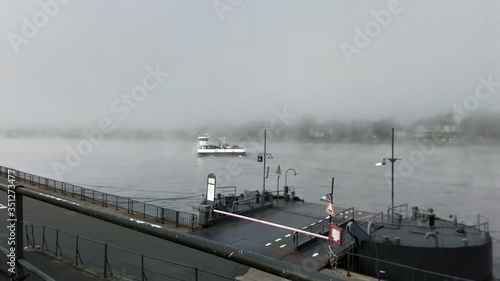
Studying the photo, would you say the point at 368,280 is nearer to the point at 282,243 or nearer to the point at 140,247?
the point at 282,243

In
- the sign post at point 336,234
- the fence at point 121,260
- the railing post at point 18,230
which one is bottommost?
the fence at point 121,260

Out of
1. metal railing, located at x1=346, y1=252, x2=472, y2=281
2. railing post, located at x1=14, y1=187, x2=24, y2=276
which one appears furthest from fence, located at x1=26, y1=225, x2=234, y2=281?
railing post, located at x1=14, y1=187, x2=24, y2=276

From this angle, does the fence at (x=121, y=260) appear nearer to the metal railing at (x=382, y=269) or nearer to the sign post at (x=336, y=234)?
the sign post at (x=336, y=234)

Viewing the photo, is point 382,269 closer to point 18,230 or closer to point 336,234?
point 336,234

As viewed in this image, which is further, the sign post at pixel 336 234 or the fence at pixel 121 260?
the sign post at pixel 336 234

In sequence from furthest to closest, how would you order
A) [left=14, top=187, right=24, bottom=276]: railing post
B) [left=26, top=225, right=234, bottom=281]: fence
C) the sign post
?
1. the sign post
2. [left=26, top=225, right=234, bottom=281]: fence
3. [left=14, top=187, right=24, bottom=276]: railing post

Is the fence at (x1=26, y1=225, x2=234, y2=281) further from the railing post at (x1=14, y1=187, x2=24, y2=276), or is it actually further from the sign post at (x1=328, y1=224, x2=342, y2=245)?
the railing post at (x1=14, y1=187, x2=24, y2=276)

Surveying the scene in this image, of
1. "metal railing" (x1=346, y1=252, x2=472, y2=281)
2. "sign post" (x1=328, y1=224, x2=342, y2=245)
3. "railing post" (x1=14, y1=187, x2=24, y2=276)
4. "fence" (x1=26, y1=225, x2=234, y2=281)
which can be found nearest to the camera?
"railing post" (x1=14, y1=187, x2=24, y2=276)

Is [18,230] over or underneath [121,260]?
over

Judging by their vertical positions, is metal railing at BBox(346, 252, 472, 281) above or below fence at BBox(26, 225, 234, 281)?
below

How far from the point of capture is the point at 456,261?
16703 mm

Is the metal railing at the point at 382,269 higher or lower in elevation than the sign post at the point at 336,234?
lower

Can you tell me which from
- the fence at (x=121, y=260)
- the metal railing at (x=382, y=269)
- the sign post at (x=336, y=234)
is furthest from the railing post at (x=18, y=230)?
the metal railing at (x=382, y=269)

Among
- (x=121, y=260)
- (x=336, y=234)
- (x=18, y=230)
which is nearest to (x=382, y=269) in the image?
(x=336, y=234)
